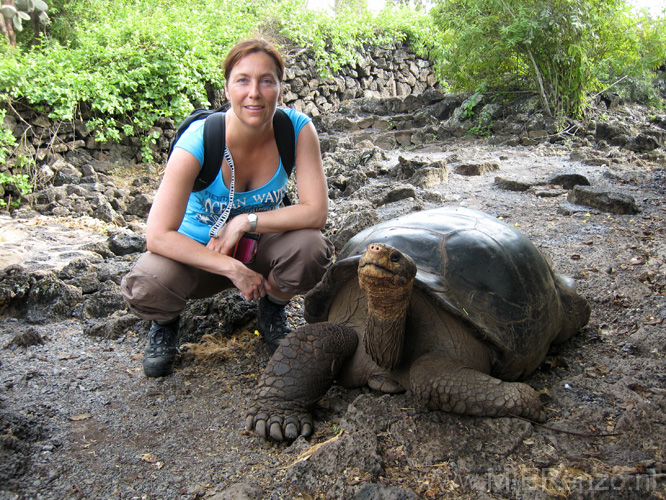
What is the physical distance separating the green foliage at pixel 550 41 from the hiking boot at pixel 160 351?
7024 millimetres

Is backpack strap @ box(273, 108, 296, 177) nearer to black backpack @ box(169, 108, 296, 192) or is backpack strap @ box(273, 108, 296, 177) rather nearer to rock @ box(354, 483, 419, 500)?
black backpack @ box(169, 108, 296, 192)

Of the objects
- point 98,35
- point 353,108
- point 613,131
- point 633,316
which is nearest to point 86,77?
point 98,35

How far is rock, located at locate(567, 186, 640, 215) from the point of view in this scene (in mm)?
3766

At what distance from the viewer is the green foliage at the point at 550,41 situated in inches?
292

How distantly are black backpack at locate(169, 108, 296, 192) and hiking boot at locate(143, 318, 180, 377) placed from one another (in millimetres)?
597

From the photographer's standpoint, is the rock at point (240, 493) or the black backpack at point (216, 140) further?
the black backpack at point (216, 140)

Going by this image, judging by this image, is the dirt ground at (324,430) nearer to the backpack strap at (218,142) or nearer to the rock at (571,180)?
the backpack strap at (218,142)

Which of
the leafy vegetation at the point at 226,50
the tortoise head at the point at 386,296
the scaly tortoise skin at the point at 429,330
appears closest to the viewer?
the tortoise head at the point at 386,296

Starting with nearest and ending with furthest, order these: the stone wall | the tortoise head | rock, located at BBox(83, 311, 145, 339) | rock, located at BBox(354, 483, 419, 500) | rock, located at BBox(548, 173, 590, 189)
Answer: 1. rock, located at BBox(354, 483, 419, 500)
2. the tortoise head
3. rock, located at BBox(83, 311, 145, 339)
4. rock, located at BBox(548, 173, 590, 189)
5. the stone wall

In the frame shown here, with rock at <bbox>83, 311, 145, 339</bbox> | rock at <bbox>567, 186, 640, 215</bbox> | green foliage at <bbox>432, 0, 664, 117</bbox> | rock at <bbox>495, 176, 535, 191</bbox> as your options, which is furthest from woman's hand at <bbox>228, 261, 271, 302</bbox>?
green foliage at <bbox>432, 0, 664, 117</bbox>

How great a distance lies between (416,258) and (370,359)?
399 mm

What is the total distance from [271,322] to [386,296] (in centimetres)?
91

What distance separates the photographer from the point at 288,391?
1747 millimetres

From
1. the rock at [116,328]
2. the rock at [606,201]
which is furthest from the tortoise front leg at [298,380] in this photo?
the rock at [606,201]
